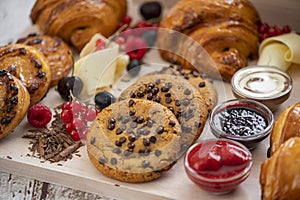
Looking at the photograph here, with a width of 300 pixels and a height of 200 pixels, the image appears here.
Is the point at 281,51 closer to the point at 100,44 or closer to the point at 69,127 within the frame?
the point at 100,44

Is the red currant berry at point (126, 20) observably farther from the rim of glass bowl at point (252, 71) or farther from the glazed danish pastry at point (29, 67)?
the rim of glass bowl at point (252, 71)

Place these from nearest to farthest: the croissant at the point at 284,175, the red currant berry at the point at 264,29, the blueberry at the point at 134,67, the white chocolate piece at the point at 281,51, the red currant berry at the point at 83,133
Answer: the croissant at the point at 284,175 → the red currant berry at the point at 83,133 → the white chocolate piece at the point at 281,51 → the blueberry at the point at 134,67 → the red currant berry at the point at 264,29

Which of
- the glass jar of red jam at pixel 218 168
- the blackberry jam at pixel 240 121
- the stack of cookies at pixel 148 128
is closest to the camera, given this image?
the glass jar of red jam at pixel 218 168

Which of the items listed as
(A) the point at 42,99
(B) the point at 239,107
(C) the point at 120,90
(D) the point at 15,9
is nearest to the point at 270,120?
(B) the point at 239,107

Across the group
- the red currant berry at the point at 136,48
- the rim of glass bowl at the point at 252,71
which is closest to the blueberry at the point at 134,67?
the red currant berry at the point at 136,48

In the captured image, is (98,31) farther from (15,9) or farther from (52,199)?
(52,199)

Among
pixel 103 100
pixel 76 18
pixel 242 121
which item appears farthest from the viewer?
pixel 76 18

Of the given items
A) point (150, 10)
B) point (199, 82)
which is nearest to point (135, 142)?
point (199, 82)
